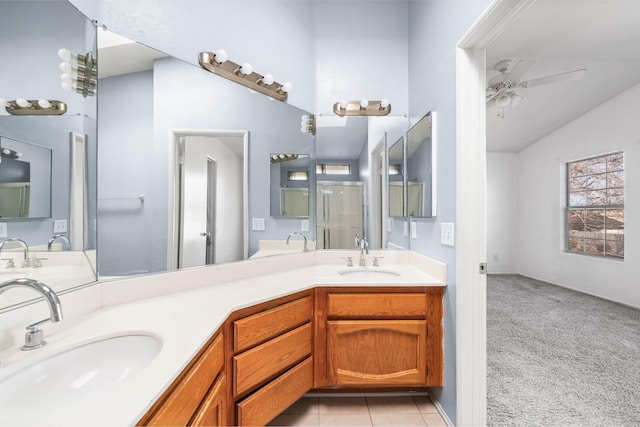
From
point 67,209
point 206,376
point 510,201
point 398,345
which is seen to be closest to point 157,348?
point 206,376

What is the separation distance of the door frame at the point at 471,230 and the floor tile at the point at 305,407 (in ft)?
2.71

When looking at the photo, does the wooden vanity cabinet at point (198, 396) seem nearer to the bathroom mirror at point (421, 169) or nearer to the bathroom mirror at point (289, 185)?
the bathroom mirror at point (289, 185)

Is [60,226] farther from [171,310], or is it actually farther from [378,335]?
[378,335]

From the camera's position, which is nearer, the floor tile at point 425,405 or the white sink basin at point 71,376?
the white sink basin at point 71,376

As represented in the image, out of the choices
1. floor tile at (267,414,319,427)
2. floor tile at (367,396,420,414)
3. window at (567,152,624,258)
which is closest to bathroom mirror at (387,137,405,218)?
floor tile at (367,396,420,414)

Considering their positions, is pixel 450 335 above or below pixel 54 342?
below

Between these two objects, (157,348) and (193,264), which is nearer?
(157,348)

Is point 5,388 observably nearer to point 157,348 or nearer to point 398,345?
point 157,348

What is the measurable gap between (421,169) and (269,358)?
1.47m

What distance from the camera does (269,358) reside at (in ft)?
4.27

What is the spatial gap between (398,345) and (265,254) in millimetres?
991

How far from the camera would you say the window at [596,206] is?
12.5 ft

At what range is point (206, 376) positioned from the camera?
2.97ft

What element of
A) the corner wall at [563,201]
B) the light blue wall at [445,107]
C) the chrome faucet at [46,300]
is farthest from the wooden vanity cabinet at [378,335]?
the corner wall at [563,201]
